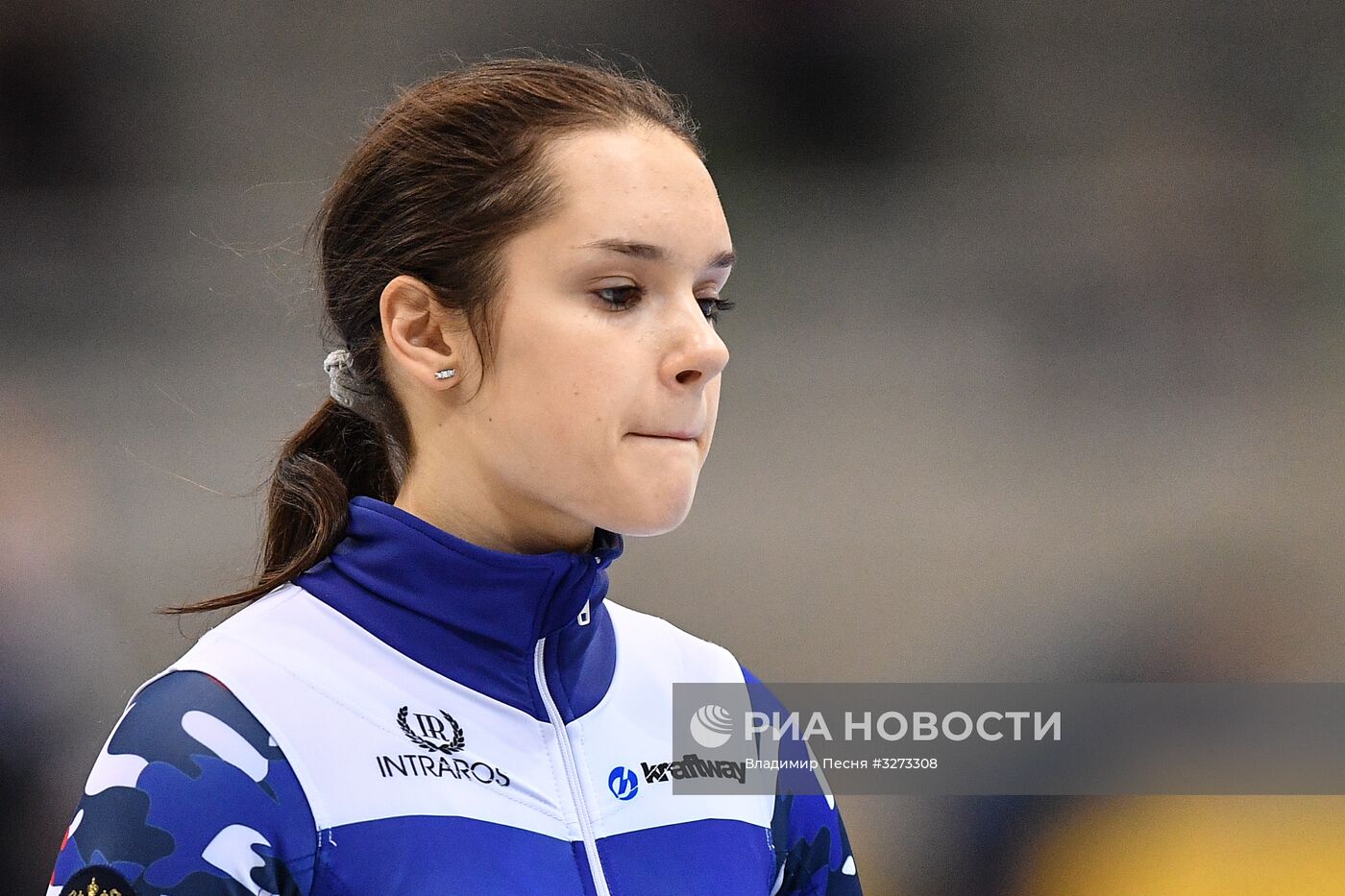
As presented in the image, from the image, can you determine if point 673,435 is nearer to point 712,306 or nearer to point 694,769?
point 712,306

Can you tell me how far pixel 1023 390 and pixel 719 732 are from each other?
1.50 metres

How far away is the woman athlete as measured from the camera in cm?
89

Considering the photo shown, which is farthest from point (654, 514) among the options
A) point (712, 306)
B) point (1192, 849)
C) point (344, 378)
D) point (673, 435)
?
point (1192, 849)

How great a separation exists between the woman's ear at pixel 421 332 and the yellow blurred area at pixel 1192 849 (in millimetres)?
1472

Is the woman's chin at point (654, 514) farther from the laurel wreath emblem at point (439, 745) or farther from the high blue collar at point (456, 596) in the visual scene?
the laurel wreath emblem at point (439, 745)

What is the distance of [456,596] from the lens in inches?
38.5

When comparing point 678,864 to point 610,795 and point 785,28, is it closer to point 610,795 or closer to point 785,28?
point 610,795

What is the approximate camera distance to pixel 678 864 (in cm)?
100

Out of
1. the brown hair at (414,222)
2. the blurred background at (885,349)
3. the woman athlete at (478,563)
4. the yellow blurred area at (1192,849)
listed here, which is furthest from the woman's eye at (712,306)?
the yellow blurred area at (1192,849)

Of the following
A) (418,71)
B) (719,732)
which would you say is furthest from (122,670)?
(719,732)

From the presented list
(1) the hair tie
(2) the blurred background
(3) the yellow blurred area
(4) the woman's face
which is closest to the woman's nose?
(4) the woman's face

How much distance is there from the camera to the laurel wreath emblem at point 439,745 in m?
0.95

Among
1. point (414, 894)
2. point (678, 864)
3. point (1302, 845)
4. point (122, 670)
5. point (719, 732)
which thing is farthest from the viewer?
point (1302, 845)

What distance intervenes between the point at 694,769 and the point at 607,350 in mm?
342
